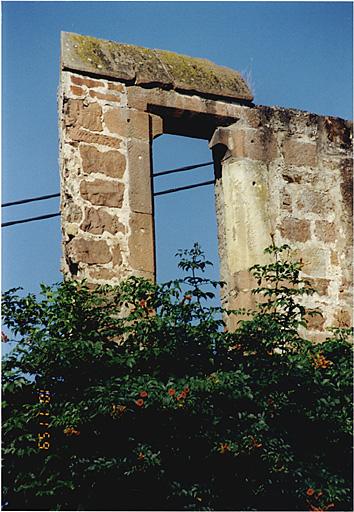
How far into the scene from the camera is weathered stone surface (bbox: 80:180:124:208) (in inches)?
254


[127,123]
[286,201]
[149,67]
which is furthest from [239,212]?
[149,67]

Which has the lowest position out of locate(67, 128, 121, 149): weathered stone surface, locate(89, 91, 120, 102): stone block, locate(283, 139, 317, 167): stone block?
locate(67, 128, 121, 149): weathered stone surface

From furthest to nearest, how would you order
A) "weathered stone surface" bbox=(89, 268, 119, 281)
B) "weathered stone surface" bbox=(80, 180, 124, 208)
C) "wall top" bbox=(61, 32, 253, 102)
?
"wall top" bbox=(61, 32, 253, 102)
"weathered stone surface" bbox=(80, 180, 124, 208)
"weathered stone surface" bbox=(89, 268, 119, 281)

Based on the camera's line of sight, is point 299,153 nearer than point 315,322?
No

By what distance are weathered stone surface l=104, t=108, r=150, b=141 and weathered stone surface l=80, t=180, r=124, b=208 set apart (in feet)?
1.35

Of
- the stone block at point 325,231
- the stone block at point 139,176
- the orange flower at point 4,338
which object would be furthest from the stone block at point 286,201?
the orange flower at point 4,338

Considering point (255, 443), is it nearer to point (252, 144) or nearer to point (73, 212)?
point (73, 212)

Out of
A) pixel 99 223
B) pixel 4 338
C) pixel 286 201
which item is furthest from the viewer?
pixel 286 201

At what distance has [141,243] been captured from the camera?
6.47 meters

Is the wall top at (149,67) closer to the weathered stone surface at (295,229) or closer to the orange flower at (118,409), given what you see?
the weathered stone surface at (295,229)

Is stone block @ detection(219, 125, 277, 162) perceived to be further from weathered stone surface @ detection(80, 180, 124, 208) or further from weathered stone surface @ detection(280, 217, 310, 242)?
weathered stone surface @ detection(80, 180, 124, 208)

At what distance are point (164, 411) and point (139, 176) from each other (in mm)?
2072

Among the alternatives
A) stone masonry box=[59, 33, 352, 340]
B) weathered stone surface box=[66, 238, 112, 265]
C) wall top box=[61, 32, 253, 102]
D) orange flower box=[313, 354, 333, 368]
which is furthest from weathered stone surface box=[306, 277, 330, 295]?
weathered stone surface box=[66, 238, 112, 265]

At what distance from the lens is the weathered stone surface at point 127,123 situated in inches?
264
